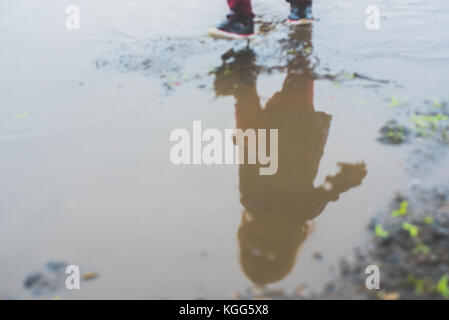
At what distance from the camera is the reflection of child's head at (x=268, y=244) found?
6.88ft

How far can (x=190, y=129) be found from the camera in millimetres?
3055

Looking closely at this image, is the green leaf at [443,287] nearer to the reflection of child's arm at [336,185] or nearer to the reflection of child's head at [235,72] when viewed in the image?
the reflection of child's arm at [336,185]

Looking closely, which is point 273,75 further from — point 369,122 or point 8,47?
point 8,47

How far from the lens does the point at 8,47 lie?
4.27 m

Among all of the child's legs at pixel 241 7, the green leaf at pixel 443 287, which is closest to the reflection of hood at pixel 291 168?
the green leaf at pixel 443 287

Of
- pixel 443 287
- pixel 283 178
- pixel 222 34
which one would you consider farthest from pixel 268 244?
pixel 222 34

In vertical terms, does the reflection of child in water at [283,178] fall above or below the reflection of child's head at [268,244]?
above

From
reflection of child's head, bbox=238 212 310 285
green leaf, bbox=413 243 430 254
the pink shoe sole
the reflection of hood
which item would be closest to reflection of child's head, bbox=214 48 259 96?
the pink shoe sole

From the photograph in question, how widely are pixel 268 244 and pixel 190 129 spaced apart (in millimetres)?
1236

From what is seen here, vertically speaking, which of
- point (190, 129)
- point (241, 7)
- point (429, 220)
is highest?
point (241, 7)

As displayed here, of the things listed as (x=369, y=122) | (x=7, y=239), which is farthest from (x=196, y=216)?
(x=369, y=122)

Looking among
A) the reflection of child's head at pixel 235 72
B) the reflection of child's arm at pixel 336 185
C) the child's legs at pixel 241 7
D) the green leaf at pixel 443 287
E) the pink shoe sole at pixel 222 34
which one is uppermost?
the child's legs at pixel 241 7

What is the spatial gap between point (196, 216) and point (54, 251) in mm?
878

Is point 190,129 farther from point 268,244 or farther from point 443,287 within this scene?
point 443,287
